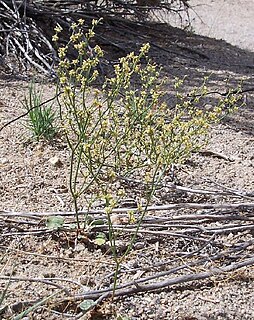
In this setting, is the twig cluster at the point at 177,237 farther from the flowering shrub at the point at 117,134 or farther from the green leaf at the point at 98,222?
the flowering shrub at the point at 117,134

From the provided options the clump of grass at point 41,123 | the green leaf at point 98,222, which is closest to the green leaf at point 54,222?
the green leaf at point 98,222

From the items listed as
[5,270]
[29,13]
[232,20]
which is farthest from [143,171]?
[232,20]

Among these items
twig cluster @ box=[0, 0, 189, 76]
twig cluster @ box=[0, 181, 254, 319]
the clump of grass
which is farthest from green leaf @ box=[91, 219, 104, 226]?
twig cluster @ box=[0, 0, 189, 76]

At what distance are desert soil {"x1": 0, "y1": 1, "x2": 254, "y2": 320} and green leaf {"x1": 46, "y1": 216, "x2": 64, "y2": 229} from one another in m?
0.03

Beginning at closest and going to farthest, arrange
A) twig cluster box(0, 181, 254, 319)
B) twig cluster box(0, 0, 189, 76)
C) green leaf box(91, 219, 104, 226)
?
twig cluster box(0, 181, 254, 319) → green leaf box(91, 219, 104, 226) → twig cluster box(0, 0, 189, 76)

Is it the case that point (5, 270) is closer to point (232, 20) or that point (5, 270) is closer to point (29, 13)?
point (29, 13)

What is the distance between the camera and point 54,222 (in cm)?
240

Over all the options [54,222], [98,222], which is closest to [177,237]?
[98,222]

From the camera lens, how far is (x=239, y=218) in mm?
2496

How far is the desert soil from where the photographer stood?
2049mm

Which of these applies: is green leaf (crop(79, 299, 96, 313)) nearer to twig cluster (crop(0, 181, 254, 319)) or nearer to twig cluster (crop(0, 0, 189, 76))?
twig cluster (crop(0, 181, 254, 319))

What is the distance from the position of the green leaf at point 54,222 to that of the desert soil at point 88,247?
3 cm

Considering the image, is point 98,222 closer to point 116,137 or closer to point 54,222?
point 54,222

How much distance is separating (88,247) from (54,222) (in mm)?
164
